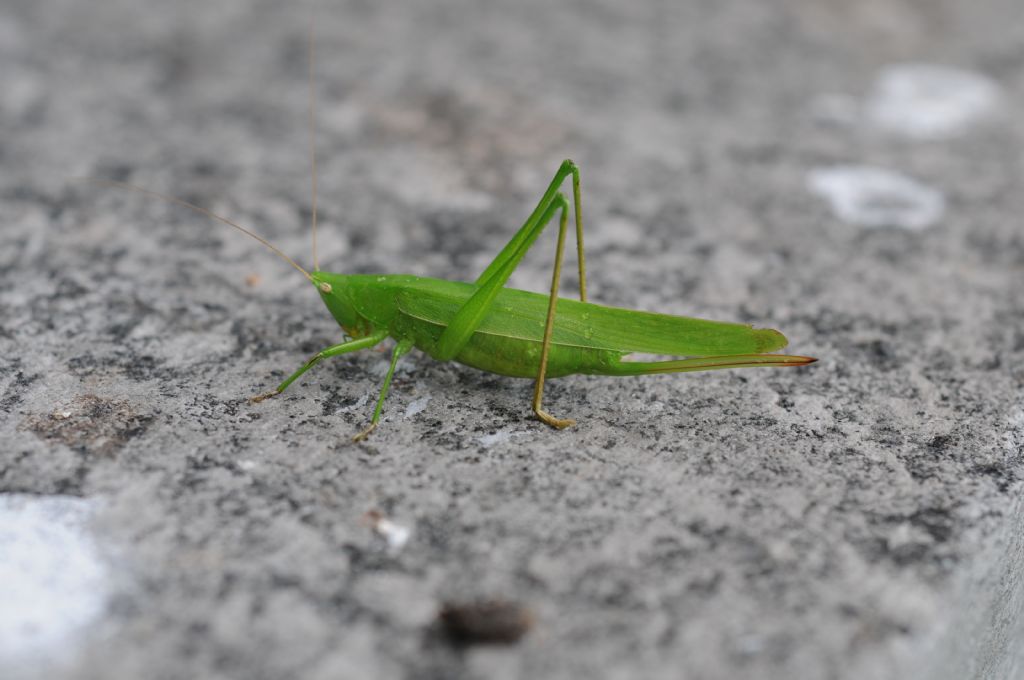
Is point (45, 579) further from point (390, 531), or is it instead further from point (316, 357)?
point (316, 357)

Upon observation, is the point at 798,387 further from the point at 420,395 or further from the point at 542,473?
the point at 420,395

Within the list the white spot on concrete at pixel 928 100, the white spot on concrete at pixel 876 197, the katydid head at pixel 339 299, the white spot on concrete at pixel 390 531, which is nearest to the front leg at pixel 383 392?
the katydid head at pixel 339 299

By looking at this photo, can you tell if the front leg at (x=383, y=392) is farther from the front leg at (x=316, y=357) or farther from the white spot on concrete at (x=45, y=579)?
the white spot on concrete at (x=45, y=579)

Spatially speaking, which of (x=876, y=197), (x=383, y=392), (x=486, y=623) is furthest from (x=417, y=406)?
(x=876, y=197)

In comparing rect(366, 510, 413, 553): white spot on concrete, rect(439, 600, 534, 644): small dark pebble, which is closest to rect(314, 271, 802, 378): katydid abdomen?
rect(366, 510, 413, 553): white spot on concrete

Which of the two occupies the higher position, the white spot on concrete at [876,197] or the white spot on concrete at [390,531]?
the white spot on concrete at [876,197]

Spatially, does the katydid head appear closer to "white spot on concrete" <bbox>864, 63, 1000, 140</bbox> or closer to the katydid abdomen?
the katydid abdomen
